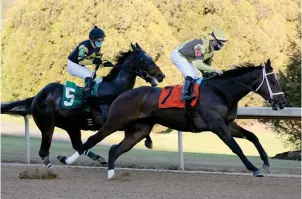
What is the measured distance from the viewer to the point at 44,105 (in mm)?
9852

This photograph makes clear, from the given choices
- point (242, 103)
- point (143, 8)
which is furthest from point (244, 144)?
point (143, 8)

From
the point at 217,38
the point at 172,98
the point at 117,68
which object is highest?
the point at 217,38

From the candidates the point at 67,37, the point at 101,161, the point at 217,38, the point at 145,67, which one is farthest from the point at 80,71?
the point at 67,37

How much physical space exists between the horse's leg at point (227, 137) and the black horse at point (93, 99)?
5.11 ft

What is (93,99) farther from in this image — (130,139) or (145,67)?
(130,139)

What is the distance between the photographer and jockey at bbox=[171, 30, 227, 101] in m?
8.47

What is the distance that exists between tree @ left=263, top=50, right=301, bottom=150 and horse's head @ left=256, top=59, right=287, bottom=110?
890 centimetres

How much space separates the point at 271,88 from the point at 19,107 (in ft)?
13.9

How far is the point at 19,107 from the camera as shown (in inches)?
419

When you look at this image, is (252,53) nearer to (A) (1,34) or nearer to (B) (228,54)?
(B) (228,54)

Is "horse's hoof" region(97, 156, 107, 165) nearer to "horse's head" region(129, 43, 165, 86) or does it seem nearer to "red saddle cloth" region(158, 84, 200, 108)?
"horse's head" region(129, 43, 165, 86)

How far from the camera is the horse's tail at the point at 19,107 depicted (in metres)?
10.5

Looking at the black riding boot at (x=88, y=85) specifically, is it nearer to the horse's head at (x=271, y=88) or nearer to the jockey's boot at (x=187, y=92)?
the jockey's boot at (x=187, y=92)

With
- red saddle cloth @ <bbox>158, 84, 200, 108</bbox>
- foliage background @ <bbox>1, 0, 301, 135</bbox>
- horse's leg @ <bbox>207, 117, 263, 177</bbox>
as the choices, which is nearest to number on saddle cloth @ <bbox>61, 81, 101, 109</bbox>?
red saddle cloth @ <bbox>158, 84, 200, 108</bbox>
